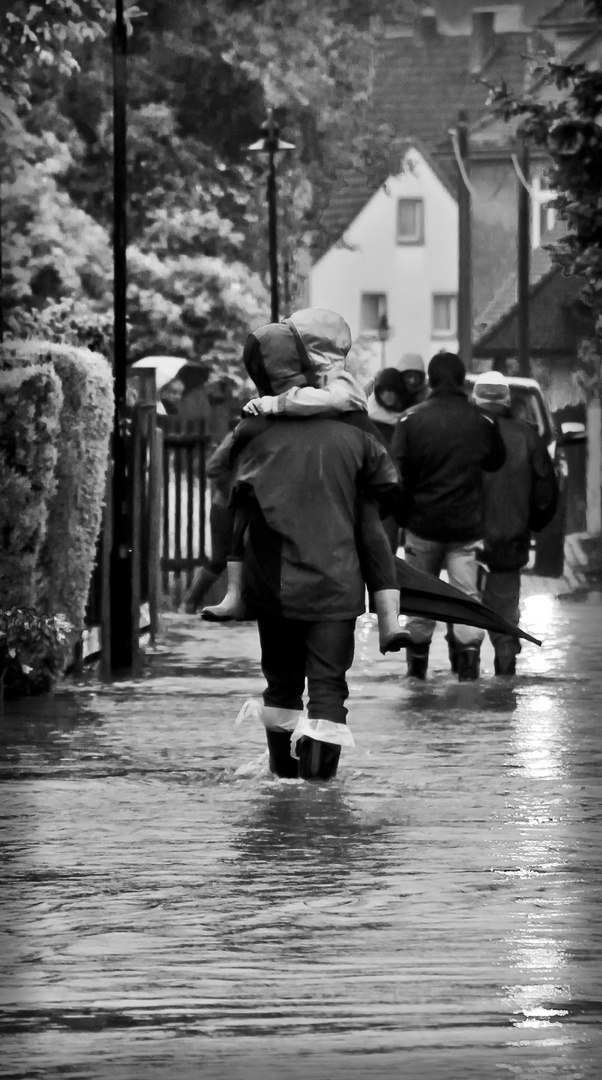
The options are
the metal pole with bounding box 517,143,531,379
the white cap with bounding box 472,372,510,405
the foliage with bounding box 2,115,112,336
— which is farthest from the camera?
the metal pole with bounding box 517,143,531,379

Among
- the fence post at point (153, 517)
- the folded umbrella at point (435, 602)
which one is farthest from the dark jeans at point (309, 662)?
the fence post at point (153, 517)

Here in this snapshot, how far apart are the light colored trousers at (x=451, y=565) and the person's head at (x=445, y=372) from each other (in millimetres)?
858

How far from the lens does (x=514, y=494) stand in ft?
49.9

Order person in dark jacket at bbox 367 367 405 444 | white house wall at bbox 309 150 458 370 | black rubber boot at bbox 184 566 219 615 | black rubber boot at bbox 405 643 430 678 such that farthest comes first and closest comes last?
1. white house wall at bbox 309 150 458 370
2. person in dark jacket at bbox 367 367 405 444
3. black rubber boot at bbox 405 643 430 678
4. black rubber boot at bbox 184 566 219 615

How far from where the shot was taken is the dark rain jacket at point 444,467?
14.5 meters

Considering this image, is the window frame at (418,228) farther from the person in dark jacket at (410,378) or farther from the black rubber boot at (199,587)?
the black rubber boot at (199,587)

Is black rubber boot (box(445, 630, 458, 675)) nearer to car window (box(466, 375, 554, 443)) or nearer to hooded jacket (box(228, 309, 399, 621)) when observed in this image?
hooded jacket (box(228, 309, 399, 621))

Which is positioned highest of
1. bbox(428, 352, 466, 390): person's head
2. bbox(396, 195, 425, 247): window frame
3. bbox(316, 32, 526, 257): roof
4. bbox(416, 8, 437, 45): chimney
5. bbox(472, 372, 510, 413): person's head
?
bbox(416, 8, 437, 45): chimney

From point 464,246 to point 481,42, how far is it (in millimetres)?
49032

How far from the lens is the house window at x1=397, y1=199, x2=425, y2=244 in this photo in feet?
270

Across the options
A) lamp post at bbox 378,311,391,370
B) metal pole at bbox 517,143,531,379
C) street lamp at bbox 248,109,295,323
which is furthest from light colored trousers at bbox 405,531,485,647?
lamp post at bbox 378,311,391,370

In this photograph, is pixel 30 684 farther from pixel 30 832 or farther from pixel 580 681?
pixel 30 832

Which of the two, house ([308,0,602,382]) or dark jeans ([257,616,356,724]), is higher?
house ([308,0,602,382])

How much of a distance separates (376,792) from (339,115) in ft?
104
